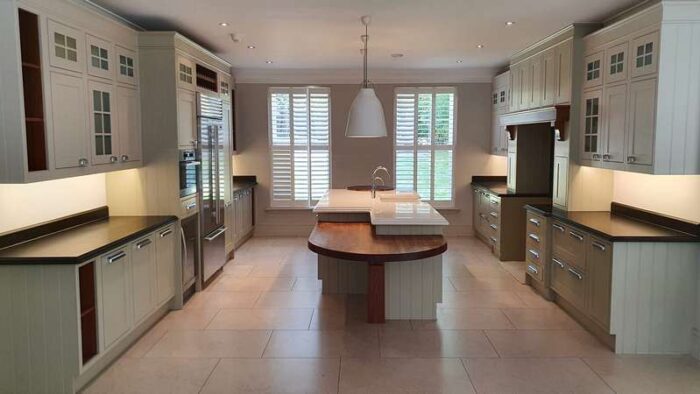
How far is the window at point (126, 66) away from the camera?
4461 mm

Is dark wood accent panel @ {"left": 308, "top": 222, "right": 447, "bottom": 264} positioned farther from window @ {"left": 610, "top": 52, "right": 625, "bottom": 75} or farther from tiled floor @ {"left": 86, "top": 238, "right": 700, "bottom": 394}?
window @ {"left": 610, "top": 52, "right": 625, "bottom": 75}

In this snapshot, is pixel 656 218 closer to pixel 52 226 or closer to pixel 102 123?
pixel 102 123

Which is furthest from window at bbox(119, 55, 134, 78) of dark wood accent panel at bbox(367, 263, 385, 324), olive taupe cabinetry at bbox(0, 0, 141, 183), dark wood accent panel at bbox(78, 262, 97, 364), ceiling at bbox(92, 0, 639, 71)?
dark wood accent panel at bbox(367, 263, 385, 324)

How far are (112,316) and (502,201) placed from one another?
4737 mm

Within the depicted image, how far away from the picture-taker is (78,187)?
173 inches

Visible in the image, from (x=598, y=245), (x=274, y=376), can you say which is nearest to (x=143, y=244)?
(x=274, y=376)

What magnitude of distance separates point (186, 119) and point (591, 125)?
377 centimetres

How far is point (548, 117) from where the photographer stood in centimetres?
534

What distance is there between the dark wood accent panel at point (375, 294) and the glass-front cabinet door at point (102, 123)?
229cm

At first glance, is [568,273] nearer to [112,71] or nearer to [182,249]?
[182,249]

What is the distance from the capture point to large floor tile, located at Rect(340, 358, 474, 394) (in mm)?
3378

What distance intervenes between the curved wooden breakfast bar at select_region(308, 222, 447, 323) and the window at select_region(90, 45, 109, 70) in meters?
2.12

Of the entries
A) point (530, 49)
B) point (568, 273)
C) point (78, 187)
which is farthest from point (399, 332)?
point (530, 49)

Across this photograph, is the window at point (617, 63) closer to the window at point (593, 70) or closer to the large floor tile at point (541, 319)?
the window at point (593, 70)
